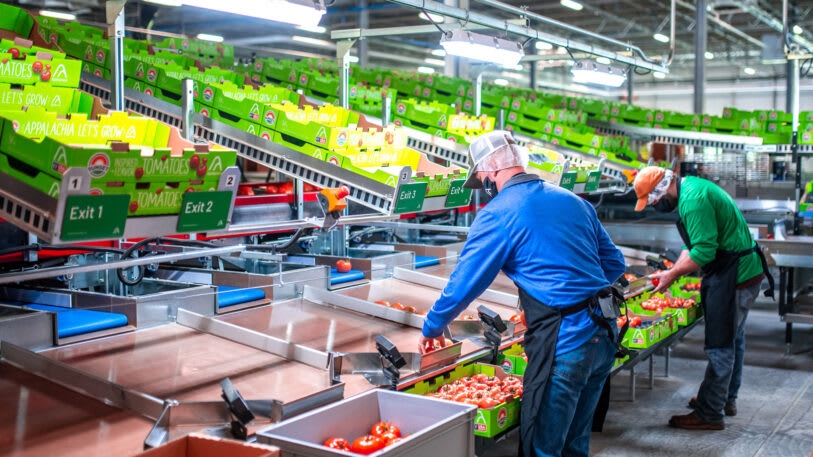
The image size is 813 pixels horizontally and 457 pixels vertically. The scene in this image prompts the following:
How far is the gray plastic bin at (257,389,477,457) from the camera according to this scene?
2426mm

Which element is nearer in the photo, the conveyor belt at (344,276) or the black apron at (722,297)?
the conveyor belt at (344,276)

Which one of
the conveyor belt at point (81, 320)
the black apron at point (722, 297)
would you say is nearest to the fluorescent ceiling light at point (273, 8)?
the conveyor belt at point (81, 320)

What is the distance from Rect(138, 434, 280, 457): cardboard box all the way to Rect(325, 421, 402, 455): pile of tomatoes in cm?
25

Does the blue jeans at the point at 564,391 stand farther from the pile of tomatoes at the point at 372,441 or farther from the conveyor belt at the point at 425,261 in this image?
the conveyor belt at the point at 425,261

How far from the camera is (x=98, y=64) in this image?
17.7ft

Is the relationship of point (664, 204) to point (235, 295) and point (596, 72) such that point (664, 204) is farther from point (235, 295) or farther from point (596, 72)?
point (596, 72)

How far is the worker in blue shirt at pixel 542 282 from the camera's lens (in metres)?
2.99

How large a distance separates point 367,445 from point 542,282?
895 mm

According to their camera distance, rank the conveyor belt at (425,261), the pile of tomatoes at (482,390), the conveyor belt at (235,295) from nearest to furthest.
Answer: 1. the pile of tomatoes at (482,390)
2. the conveyor belt at (235,295)
3. the conveyor belt at (425,261)

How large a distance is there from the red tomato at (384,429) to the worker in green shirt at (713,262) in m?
2.87

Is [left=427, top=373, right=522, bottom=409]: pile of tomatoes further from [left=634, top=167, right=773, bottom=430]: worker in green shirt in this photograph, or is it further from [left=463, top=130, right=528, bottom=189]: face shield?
[left=634, top=167, right=773, bottom=430]: worker in green shirt

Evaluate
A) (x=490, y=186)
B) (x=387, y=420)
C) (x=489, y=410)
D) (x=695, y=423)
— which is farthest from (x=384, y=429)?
(x=695, y=423)

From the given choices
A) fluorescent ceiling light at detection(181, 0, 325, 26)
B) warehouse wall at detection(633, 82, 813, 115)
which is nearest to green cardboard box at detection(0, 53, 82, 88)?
fluorescent ceiling light at detection(181, 0, 325, 26)

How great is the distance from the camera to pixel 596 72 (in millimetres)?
7941
